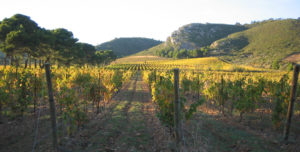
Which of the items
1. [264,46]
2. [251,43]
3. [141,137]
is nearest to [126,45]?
[251,43]

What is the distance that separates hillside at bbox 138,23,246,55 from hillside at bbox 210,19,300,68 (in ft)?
86.0

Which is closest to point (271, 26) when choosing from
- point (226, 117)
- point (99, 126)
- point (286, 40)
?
point (286, 40)

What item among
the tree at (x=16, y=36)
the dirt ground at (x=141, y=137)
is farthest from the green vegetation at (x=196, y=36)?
the dirt ground at (x=141, y=137)

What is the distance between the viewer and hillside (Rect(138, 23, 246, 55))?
12457 cm

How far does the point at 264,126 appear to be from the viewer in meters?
7.27

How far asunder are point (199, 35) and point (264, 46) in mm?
67845

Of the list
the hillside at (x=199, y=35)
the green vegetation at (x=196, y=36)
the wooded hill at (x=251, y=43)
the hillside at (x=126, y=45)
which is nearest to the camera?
the wooded hill at (x=251, y=43)

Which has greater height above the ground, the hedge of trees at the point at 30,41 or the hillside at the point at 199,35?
the hillside at the point at 199,35

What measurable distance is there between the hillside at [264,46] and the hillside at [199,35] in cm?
2620

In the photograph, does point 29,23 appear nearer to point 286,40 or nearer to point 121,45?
point 286,40

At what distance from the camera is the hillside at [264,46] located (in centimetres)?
5981

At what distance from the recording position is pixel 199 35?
440ft

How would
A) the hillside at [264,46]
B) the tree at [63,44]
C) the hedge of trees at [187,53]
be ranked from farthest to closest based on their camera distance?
the hedge of trees at [187,53], the hillside at [264,46], the tree at [63,44]

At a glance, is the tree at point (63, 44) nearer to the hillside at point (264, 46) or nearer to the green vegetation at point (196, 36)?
the hillside at point (264, 46)
